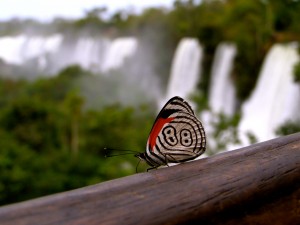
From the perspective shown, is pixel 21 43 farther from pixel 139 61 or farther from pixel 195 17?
pixel 195 17

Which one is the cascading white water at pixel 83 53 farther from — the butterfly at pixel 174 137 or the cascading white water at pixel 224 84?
the butterfly at pixel 174 137

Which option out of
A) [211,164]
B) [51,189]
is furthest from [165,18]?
[211,164]

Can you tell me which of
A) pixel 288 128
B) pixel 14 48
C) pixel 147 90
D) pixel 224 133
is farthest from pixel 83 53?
pixel 288 128

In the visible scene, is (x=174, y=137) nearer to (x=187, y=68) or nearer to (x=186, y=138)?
(x=186, y=138)

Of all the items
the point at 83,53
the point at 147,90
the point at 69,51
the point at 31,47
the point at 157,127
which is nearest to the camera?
the point at 157,127

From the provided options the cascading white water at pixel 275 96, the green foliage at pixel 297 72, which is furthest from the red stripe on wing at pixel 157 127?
the cascading white water at pixel 275 96
